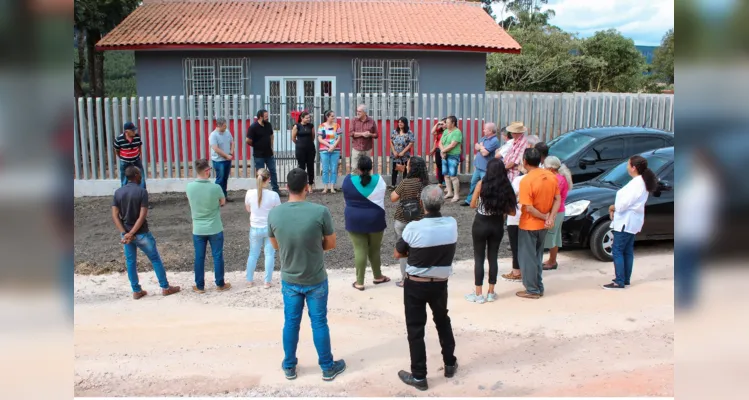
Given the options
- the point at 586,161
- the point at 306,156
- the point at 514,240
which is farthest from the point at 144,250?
the point at 586,161

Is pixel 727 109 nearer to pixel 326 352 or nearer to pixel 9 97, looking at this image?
pixel 9 97

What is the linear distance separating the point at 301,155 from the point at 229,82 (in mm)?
6382

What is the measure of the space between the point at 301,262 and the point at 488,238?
93.5 inches

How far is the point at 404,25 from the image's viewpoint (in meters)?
18.4

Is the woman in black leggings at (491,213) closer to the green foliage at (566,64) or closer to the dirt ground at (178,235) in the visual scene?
the dirt ground at (178,235)

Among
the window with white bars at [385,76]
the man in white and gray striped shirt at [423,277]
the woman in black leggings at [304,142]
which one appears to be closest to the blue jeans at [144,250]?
the man in white and gray striped shirt at [423,277]

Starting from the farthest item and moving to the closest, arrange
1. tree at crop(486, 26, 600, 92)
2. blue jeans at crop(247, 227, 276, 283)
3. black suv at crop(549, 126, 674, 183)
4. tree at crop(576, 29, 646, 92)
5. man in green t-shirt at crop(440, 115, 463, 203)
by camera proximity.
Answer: tree at crop(576, 29, 646, 92) → tree at crop(486, 26, 600, 92) → man in green t-shirt at crop(440, 115, 463, 203) → black suv at crop(549, 126, 674, 183) → blue jeans at crop(247, 227, 276, 283)

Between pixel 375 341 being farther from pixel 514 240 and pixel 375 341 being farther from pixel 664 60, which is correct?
pixel 664 60

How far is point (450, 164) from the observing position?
37.6 feet

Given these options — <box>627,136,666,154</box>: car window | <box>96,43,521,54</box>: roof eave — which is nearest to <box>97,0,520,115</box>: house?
<box>96,43,521,54</box>: roof eave

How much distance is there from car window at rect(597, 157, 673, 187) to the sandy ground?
1534 millimetres

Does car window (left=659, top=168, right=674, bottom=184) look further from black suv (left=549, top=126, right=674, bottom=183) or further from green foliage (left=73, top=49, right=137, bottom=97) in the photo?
green foliage (left=73, top=49, right=137, bottom=97)

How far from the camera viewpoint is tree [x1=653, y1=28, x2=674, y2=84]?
114 ft

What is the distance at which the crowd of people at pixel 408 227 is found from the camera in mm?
4738
